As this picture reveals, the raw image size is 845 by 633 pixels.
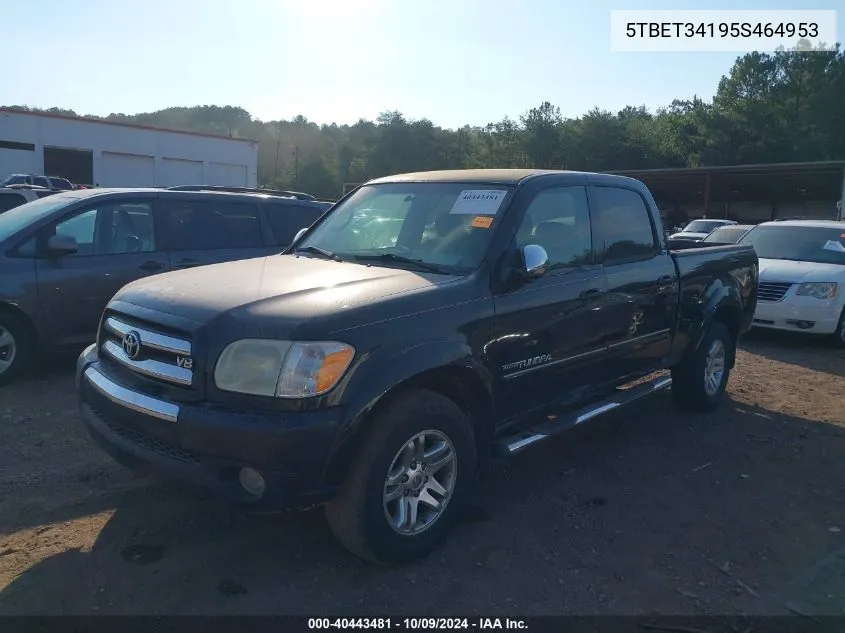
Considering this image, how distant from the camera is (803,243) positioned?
10422mm

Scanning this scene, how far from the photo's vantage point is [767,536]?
3992mm

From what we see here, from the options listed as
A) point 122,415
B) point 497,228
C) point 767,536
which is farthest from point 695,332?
point 122,415

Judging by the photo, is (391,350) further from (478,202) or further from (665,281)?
(665,281)

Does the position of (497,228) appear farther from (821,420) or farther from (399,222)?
(821,420)

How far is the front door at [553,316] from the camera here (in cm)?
392

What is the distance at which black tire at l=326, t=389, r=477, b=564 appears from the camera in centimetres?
317

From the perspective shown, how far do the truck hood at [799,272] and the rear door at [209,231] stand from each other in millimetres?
6778

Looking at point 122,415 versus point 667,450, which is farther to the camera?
point 667,450

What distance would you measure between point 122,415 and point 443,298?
165 centimetres

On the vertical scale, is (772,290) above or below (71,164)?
below

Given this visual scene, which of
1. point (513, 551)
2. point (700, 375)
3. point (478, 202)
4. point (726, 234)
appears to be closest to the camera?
point (513, 551)

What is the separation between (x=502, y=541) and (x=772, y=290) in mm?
7365

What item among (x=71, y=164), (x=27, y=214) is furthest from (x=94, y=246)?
(x=71, y=164)

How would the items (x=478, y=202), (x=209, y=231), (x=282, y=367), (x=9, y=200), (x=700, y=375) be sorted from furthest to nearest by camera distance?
(x=9, y=200) < (x=209, y=231) < (x=700, y=375) < (x=478, y=202) < (x=282, y=367)
